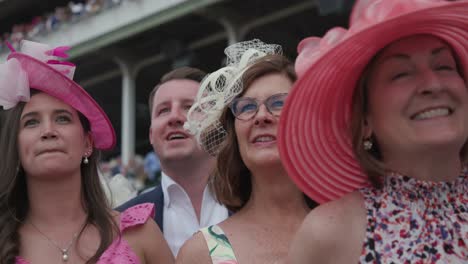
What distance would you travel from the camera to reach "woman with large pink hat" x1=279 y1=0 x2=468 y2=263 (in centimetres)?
185

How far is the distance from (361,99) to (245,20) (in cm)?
1710

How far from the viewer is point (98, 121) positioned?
3.19 metres

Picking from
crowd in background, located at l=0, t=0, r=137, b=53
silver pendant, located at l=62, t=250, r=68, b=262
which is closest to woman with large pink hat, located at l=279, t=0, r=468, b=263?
silver pendant, located at l=62, t=250, r=68, b=262

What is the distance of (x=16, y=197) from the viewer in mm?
3135

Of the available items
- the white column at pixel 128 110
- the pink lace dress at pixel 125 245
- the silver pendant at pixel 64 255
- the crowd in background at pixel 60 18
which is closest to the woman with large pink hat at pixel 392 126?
the pink lace dress at pixel 125 245

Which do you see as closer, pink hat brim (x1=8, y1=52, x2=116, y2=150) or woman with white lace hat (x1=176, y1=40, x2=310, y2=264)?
woman with white lace hat (x1=176, y1=40, x2=310, y2=264)

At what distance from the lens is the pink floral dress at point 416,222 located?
1836 millimetres

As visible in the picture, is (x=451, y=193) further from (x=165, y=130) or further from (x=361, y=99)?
(x=165, y=130)

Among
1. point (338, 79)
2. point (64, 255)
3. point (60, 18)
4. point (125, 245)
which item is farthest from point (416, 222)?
point (60, 18)

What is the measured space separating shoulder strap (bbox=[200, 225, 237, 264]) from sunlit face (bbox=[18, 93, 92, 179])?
2.15 ft

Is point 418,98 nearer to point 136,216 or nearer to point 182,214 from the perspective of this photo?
point 136,216

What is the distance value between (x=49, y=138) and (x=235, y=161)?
2.52 ft

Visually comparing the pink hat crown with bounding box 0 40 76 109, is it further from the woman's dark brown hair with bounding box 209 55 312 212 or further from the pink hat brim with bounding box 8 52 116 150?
the woman's dark brown hair with bounding box 209 55 312 212

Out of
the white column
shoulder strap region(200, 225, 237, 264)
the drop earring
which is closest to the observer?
the drop earring
